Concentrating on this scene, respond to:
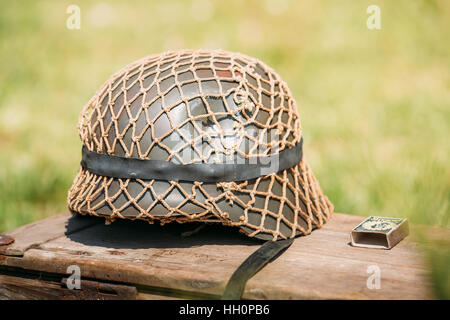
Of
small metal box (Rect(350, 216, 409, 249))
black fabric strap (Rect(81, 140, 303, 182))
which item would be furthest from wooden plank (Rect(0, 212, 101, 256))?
small metal box (Rect(350, 216, 409, 249))

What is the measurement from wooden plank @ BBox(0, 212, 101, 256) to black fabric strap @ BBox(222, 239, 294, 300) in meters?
1.16

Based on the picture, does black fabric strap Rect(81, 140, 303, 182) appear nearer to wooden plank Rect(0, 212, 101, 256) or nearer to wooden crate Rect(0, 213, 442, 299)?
wooden crate Rect(0, 213, 442, 299)

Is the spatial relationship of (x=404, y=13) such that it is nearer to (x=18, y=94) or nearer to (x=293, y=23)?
(x=293, y=23)

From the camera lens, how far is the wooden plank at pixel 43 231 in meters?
2.91

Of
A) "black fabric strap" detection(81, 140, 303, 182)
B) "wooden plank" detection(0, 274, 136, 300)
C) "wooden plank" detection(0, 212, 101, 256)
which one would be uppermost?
"black fabric strap" detection(81, 140, 303, 182)

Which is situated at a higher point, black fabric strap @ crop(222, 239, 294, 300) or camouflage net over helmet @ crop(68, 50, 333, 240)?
camouflage net over helmet @ crop(68, 50, 333, 240)

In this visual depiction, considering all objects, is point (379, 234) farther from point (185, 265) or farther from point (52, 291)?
point (52, 291)

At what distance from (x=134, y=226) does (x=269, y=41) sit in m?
4.34

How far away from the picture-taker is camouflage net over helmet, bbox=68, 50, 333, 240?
107 inches

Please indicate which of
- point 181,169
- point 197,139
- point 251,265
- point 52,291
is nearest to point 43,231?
point 52,291

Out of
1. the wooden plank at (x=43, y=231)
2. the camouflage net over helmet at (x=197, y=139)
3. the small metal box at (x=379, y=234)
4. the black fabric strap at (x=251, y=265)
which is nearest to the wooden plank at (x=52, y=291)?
the wooden plank at (x=43, y=231)

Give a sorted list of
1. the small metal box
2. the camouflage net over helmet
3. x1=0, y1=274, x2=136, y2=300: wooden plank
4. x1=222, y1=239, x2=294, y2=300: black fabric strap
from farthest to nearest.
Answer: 1. the small metal box
2. the camouflage net over helmet
3. x1=0, y1=274, x2=136, y2=300: wooden plank
4. x1=222, y1=239, x2=294, y2=300: black fabric strap

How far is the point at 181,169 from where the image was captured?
2699 mm

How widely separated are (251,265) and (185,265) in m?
0.33
